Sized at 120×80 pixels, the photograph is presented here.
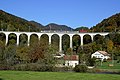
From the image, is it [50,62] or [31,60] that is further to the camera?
[31,60]

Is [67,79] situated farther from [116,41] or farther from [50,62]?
[116,41]

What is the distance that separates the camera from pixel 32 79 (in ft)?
51.5

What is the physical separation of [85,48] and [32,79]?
141 feet

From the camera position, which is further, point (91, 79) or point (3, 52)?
point (3, 52)

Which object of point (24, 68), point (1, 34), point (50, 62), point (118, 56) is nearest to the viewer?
point (24, 68)

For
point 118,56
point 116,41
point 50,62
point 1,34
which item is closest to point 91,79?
point 50,62

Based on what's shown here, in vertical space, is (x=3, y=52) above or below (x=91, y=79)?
above

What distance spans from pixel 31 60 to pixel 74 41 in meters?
44.3

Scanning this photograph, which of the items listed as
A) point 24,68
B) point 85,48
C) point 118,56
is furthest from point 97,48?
point 24,68

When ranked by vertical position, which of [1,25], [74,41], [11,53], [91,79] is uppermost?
[1,25]

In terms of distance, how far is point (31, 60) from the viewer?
36500mm

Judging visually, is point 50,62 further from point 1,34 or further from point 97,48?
point 1,34

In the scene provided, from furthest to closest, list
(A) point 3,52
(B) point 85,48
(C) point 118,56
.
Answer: (B) point 85,48
(C) point 118,56
(A) point 3,52

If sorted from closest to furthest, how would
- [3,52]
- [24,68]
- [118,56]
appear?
[24,68] → [3,52] → [118,56]
